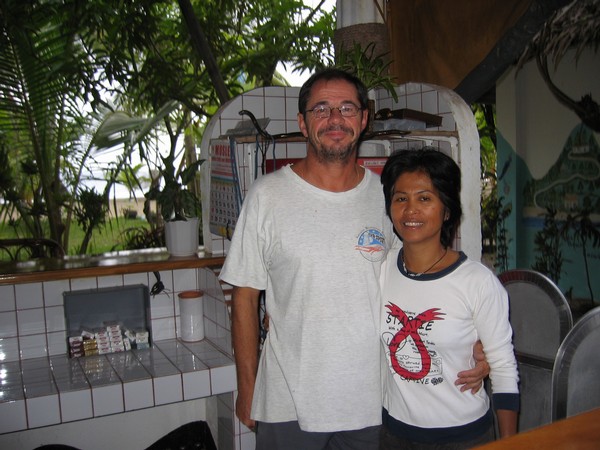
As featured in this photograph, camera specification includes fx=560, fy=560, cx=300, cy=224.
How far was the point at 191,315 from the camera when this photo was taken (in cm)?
271

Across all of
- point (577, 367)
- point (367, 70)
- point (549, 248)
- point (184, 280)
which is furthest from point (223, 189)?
point (549, 248)

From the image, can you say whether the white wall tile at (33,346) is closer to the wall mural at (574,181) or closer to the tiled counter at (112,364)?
the tiled counter at (112,364)

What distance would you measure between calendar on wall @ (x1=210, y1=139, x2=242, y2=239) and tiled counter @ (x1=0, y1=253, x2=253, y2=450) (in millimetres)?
242

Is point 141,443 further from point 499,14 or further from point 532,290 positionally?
point 499,14

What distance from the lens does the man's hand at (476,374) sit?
1346 mm

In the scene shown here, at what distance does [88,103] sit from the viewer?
5.05m

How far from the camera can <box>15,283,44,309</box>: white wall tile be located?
2520mm

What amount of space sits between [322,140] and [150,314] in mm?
1615

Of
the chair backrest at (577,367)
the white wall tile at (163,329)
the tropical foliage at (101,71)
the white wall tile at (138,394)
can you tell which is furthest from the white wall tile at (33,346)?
the tropical foliage at (101,71)

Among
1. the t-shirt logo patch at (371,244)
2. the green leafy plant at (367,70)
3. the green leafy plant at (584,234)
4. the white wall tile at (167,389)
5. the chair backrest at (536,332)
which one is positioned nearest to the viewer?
the t-shirt logo patch at (371,244)

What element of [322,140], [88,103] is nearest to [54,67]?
[88,103]

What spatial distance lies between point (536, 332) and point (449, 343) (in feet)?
2.67

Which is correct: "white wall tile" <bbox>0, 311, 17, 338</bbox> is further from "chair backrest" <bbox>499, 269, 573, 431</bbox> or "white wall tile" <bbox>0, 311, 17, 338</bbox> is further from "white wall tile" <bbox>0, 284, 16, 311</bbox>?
"chair backrest" <bbox>499, 269, 573, 431</bbox>

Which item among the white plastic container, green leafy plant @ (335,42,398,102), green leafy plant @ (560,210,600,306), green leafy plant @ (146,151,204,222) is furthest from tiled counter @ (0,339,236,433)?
green leafy plant @ (560,210,600,306)
